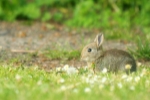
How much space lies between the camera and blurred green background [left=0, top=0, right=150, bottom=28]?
45.2 feet

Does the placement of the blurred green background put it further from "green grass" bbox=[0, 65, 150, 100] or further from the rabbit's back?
"green grass" bbox=[0, 65, 150, 100]

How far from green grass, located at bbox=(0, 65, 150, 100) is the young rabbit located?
19.3 inches

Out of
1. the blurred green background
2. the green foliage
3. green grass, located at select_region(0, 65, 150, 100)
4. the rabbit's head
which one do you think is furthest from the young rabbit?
the blurred green background

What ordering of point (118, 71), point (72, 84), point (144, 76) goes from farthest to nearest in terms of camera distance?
point (118, 71), point (144, 76), point (72, 84)

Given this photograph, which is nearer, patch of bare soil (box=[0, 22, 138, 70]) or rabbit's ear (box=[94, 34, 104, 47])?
rabbit's ear (box=[94, 34, 104, 47])

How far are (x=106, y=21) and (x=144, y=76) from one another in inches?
247

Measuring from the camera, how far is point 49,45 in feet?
39.0

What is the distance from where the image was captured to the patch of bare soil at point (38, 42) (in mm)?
10262

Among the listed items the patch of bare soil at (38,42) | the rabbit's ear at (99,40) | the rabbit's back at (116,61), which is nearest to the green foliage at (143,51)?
the patch of bare soil at (38,42)

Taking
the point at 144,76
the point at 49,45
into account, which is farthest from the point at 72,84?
the point at 49,45

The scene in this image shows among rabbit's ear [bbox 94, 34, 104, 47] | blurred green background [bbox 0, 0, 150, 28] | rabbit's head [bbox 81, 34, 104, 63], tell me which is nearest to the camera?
rabbit's head [bbox 81, 34, 104, 63]

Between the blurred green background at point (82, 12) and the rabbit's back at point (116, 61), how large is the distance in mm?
4950

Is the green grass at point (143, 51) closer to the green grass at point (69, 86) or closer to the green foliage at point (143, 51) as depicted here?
the green foliage at point (143, 51)

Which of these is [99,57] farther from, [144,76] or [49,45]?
[49,45]
